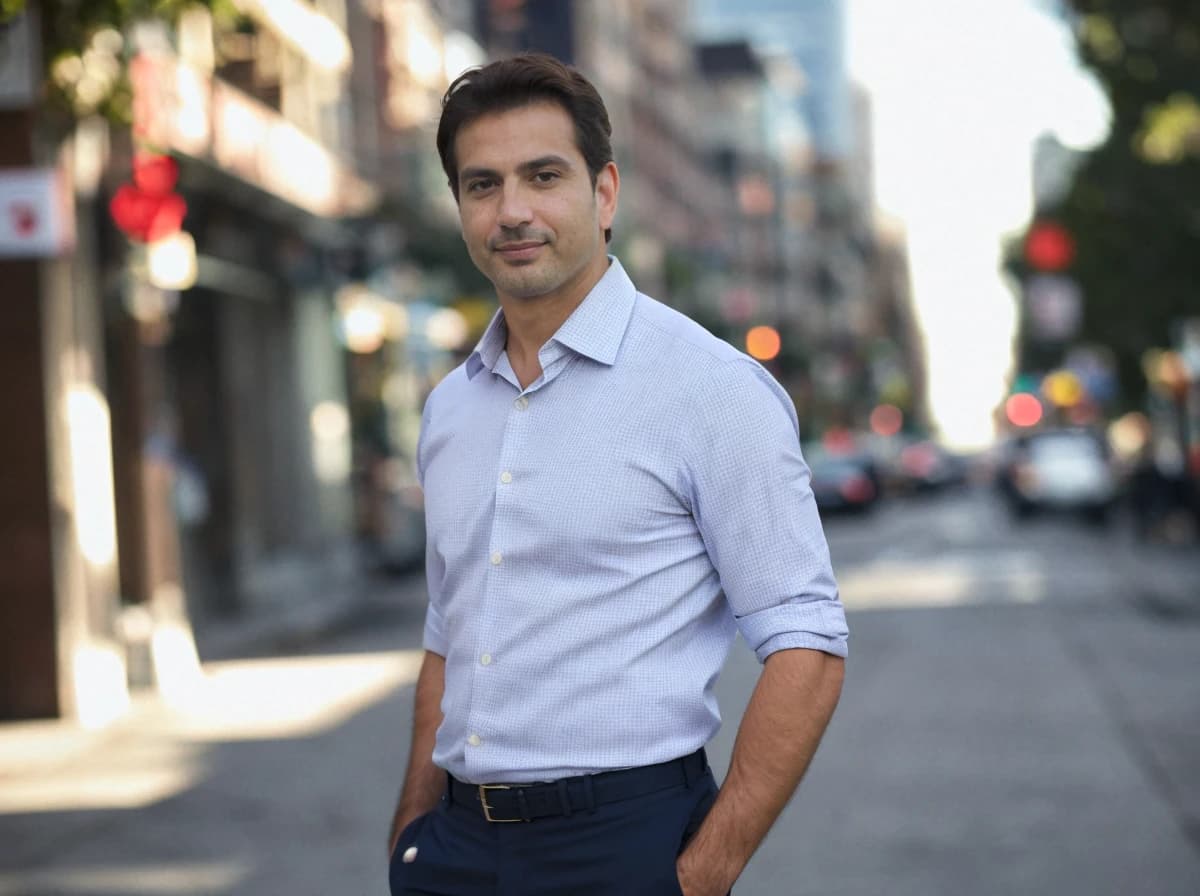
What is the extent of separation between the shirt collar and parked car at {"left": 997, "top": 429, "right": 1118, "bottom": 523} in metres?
36.8

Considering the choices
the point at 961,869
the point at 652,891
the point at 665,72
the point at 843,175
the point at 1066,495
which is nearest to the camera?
the point at 652,891

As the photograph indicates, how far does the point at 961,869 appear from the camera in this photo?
290 inches

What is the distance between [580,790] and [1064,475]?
128 feet

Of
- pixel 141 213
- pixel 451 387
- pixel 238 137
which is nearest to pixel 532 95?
pixel 451 387

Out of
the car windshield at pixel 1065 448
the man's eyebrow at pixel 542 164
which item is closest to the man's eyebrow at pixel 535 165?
the man's eyebrow at pixel 542 164

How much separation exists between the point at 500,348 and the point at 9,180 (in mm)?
9091

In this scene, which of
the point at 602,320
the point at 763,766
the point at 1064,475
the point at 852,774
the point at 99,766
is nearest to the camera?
the point at 763,766

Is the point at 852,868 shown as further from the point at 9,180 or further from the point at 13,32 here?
the point at 13,32

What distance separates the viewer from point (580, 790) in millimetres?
3029

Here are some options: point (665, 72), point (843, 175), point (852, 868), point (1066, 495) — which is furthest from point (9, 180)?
point (843, 175)

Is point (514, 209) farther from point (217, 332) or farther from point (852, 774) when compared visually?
point (217, 332)

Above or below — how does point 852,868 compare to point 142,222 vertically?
below

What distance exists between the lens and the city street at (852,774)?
24.9 feet

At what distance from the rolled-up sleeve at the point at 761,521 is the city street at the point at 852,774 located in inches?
167
